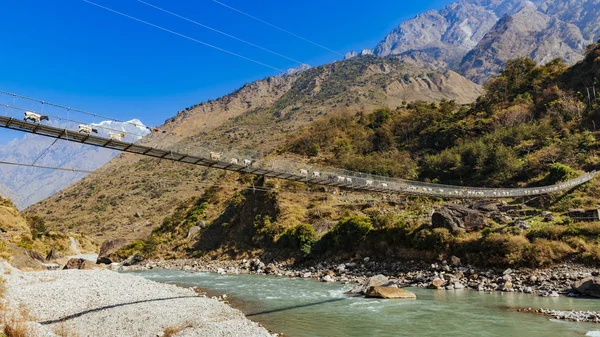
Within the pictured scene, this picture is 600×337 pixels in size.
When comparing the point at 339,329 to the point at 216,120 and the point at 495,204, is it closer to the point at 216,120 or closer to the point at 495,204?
the point at 495,204

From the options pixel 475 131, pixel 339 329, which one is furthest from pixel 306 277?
pixel 475 131

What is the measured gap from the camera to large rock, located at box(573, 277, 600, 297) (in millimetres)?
14680

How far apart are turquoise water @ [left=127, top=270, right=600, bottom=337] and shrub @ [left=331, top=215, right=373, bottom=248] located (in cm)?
841

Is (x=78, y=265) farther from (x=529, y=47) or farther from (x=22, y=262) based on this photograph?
(x=529, y=47)

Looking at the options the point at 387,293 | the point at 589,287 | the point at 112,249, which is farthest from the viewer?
the point at 112,249

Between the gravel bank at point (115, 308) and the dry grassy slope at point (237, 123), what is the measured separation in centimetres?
2151

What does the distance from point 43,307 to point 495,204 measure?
31012mm

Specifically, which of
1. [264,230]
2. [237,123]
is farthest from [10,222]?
[237,123]

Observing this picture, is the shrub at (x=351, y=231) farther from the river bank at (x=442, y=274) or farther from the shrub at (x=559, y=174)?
the shrub at (x=559, y=174)

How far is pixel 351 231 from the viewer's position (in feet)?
93.7

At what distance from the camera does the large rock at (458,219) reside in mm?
23281

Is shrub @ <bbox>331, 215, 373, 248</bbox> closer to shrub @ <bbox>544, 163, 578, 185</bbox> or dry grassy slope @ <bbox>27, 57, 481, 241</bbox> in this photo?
shrub @ <bbox>544, 163, 578, 185</bbox>

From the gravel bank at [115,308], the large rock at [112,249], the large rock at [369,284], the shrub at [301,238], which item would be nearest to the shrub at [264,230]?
the shrub at [301,238]

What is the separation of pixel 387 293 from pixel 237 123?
113533mm
